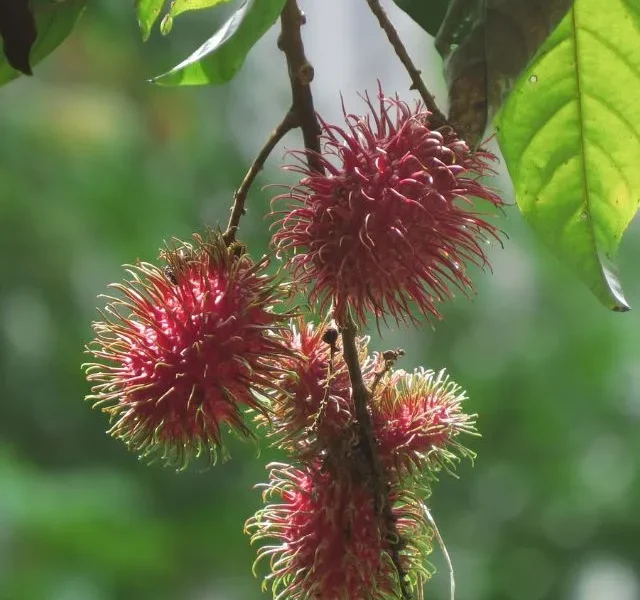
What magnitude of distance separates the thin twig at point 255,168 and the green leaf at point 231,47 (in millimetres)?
96

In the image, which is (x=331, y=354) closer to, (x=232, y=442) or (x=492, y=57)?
(x=492, y=57)

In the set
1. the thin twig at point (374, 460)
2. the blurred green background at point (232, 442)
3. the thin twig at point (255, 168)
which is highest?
the thin twig at point (255, 168)

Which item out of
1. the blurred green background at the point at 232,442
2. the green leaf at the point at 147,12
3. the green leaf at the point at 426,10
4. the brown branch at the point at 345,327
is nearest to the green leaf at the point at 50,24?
the green leaf at the point at 147,12

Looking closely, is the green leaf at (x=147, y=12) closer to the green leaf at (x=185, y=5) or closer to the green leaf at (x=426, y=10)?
the green leaf at (x=185, y=5)

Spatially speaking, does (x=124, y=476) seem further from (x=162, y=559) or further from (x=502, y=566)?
(x=502, y=566)

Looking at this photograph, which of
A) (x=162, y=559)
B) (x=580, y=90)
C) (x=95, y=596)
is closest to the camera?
(x=580, y=90)

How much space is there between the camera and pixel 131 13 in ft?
11.9

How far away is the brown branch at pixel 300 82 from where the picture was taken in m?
0.89

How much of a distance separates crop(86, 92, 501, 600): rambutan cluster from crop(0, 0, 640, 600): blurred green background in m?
2.06

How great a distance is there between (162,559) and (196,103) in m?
1.74

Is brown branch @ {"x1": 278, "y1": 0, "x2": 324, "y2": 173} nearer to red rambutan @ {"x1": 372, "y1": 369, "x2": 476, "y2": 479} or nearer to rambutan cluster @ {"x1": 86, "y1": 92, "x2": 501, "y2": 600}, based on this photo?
rambutan cluster @ {"x1": 86, "y1": 92, "x2": 501, "y2": 600}

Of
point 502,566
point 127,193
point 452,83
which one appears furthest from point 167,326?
point 502,566

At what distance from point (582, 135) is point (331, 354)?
333 millimetres

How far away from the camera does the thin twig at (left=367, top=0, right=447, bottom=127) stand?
2.74 ft
